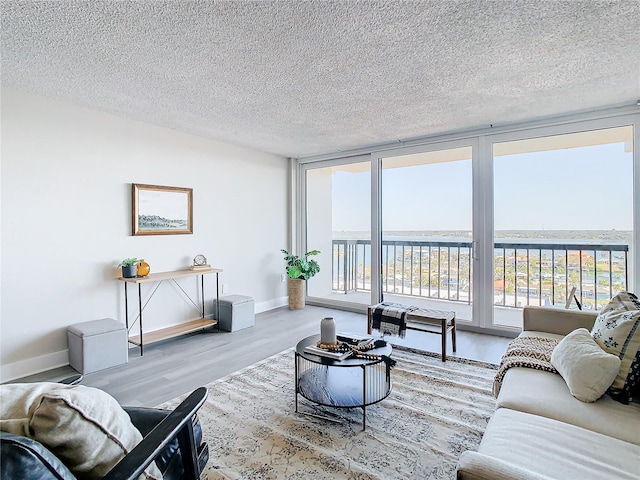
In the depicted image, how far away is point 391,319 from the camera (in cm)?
332

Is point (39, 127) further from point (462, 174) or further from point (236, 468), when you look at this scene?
point (462, 174)

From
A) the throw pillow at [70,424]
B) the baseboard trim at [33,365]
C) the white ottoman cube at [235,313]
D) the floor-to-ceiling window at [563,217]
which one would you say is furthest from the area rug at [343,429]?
the floor-to-ceiling window at [563,217]

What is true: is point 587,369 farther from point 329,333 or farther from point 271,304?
point 271,304

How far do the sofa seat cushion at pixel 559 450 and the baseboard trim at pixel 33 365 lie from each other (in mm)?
3468

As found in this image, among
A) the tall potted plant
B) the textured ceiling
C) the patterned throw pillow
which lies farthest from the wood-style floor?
the textured ceiling

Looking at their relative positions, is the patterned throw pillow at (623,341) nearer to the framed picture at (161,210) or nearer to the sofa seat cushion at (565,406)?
the sofa seat cushion at (565,406)

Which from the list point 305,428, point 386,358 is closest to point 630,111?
point 386,358

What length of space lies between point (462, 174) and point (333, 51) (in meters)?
2.62

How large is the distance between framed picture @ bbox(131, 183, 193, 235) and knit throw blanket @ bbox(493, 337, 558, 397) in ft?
11.6

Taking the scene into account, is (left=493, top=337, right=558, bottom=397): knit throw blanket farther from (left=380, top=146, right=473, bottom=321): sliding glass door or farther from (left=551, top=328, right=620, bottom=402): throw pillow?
(left=380, top=146, right=473, bottom=321): sliding glass door

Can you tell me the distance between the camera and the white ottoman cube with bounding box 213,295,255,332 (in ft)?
13.1

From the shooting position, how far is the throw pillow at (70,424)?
0.82 meters

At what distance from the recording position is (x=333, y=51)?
7.10 ft

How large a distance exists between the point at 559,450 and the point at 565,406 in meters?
0.37
